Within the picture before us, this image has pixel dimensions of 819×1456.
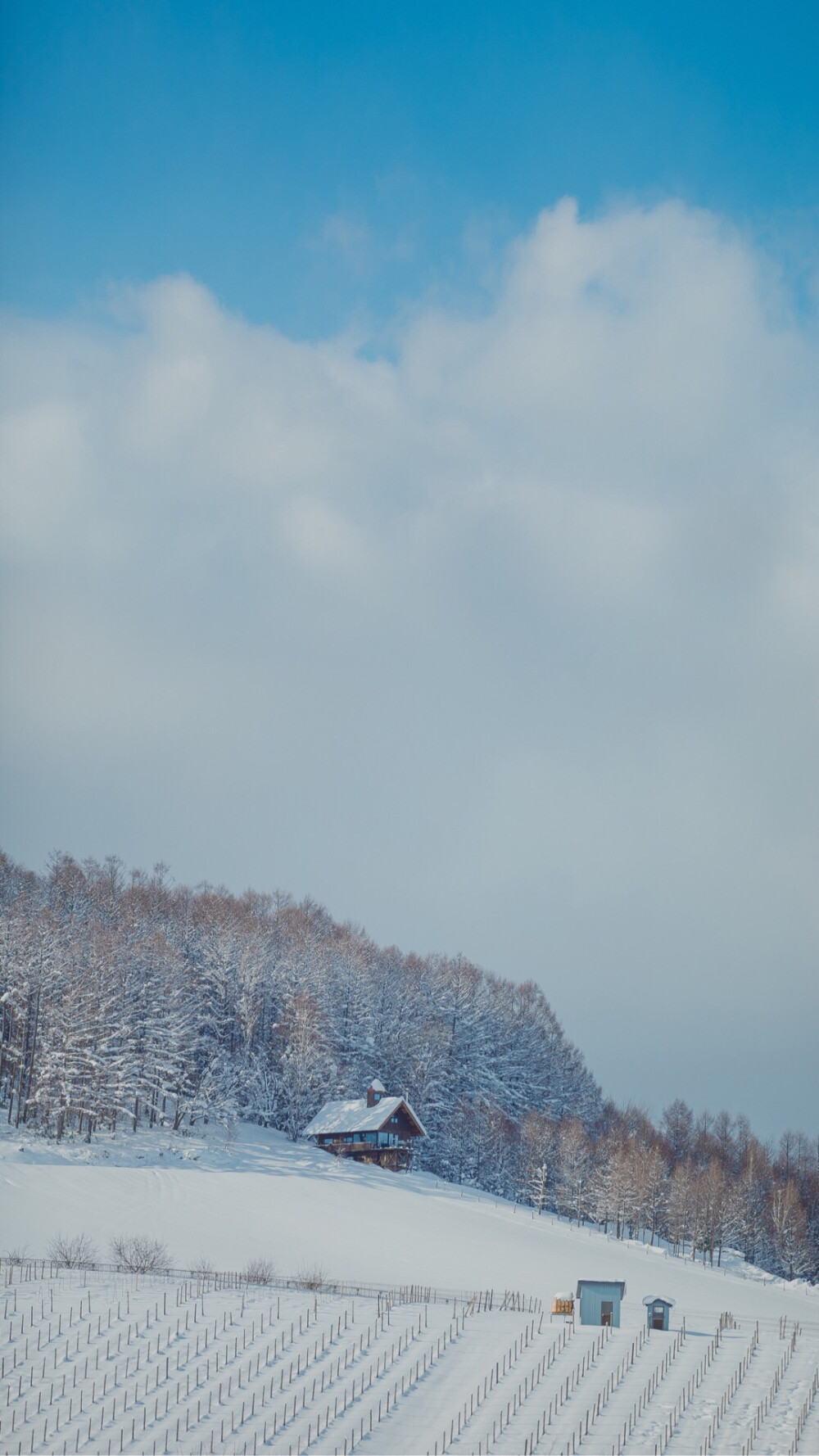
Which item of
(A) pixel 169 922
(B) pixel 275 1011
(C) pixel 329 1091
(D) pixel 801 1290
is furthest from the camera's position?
(A) pixel 169 922

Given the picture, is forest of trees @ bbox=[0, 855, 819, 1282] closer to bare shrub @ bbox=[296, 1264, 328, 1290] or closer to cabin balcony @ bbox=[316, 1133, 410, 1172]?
cabin balcony @ bbox=[316, 1133, 410, 1172]

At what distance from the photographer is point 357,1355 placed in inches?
1341

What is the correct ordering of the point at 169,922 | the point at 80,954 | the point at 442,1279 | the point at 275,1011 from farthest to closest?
the point at 169,922, the point at 275,1011, the point at 80,954, the point at 442,1279

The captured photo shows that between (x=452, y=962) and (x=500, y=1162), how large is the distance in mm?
34640

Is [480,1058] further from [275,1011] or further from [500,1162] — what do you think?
[275,1011]

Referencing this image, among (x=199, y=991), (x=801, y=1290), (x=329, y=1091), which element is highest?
(x=199, y=991)

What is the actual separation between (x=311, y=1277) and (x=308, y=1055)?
3904 cm

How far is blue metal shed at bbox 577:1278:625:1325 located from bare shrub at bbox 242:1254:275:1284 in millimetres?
11369

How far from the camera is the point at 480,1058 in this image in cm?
10200

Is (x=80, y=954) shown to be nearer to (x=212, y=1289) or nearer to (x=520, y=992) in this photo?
(x=212, y=1289)

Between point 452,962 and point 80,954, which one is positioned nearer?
point 80,954

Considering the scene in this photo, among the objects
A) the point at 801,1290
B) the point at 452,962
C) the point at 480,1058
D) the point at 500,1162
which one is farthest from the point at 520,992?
the point at 801,1290

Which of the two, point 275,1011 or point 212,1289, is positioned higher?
point 275,1011

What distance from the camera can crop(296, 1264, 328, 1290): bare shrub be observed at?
4197 centimetres
